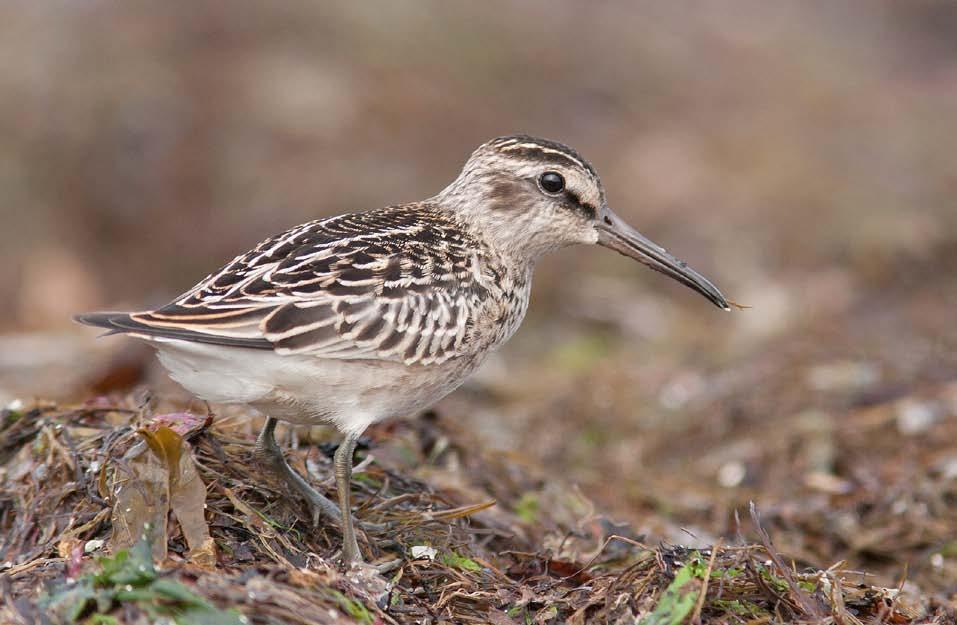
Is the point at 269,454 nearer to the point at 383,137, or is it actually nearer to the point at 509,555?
the point at 509,555

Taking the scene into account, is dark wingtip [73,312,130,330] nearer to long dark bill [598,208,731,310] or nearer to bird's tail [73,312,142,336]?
bird's tail [73,312,142,336]

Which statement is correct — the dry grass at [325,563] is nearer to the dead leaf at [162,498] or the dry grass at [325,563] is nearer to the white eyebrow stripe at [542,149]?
the dead leaf at [162,498]

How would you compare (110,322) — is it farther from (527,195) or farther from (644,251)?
(644,251)

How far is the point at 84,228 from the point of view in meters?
12.8

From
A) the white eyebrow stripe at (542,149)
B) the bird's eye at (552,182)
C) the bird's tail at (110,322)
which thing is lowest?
the bird's tail at (110,322)

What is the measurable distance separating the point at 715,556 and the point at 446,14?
11.3 meters

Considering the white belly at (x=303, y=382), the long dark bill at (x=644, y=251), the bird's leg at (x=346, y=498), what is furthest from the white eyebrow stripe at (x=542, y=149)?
the bird's leg at (x=346, y=498)

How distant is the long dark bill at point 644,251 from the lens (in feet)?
19.9

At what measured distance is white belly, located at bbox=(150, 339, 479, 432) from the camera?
4785mm

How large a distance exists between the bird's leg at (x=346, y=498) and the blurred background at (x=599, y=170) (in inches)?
120

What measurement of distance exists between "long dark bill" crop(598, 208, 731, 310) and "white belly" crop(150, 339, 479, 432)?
1.25 metres

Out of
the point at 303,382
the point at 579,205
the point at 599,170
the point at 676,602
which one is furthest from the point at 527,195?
the point at 599,170

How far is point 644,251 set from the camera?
613 cm

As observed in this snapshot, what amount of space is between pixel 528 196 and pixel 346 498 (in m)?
1.74
